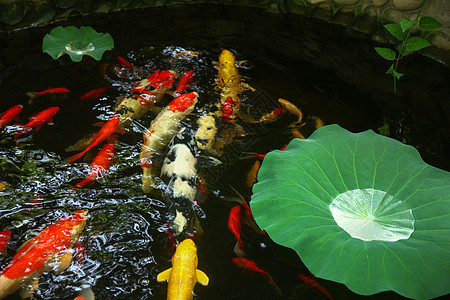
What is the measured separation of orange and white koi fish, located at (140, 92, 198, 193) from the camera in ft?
9.08

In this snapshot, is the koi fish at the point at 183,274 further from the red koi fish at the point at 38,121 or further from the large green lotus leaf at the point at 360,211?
the red koi fish at the point at 38,121

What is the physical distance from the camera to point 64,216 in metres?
2.45

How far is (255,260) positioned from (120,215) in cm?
83

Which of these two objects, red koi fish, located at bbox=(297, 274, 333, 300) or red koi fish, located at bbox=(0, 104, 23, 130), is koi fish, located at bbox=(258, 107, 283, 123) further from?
red koi fish, located at bbox=(0, 104, 23, 130)

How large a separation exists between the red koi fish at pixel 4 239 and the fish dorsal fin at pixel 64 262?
0.31 meters

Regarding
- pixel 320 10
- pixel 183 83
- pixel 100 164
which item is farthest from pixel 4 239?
pixel 320 10

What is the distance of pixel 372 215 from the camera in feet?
6.94

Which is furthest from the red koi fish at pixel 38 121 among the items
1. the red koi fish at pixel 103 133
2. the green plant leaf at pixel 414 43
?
the green plant leaf at pixel 414 43

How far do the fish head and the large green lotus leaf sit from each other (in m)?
1.03

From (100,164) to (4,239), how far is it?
71 centimetres

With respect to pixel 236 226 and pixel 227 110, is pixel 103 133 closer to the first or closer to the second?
pixel 227 110

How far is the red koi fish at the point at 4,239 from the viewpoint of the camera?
2240mm

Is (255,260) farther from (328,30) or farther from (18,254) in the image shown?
(328,30)

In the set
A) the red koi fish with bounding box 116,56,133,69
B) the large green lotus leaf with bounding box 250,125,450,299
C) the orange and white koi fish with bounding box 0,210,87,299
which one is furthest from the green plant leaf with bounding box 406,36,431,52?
the orange and white koi fish with bounding box 0,210,87,299
